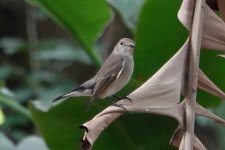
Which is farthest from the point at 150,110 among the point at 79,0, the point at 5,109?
the point at 5,109

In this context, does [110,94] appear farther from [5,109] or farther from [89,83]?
[5,109]

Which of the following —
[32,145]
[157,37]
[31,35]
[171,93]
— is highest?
[171,93]

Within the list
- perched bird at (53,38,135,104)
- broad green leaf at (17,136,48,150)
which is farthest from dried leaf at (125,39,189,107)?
broad green leaf at (17,136,48,150)

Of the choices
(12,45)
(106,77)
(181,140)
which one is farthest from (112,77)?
(12,45)

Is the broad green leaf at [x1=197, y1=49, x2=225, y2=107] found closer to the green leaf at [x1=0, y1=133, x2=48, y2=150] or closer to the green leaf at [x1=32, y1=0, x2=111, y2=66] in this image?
the green leaf at [x1=32, y1=0, x2=111, y2=66]

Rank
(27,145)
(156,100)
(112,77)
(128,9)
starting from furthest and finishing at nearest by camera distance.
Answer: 1. (128,9)
2. (27,145)
3. (112,77)
4. (156,100)

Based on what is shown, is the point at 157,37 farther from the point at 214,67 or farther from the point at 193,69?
the point at 193,69

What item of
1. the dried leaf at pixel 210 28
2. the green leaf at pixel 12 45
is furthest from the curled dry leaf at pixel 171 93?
the green leaf at pixel 12 45
